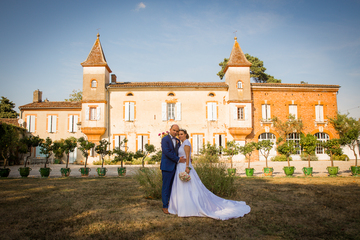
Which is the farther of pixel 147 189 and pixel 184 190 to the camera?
pixel 147 189

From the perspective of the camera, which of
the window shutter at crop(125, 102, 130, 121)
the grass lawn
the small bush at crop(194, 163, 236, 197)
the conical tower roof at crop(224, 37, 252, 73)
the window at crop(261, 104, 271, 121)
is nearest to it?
the grass lawn

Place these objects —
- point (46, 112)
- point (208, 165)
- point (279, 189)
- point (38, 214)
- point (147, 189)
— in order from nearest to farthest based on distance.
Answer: point (38, 214) < point (147, 189) < point (208, 165) < point (279, 189) < point (46, 112)

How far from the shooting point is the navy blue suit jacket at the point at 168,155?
508cm

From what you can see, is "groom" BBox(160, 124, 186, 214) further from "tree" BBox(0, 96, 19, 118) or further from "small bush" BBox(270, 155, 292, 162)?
"tree" BBox(0, 96, 19, 118)

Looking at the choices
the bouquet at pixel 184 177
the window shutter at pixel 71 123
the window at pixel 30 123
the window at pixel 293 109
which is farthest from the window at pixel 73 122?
the bouquet at pixel 184 177

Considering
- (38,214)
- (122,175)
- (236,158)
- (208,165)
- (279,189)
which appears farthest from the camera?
(236,158)

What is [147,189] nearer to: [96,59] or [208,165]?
[208,165]

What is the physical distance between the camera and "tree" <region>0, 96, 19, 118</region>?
29858 mm

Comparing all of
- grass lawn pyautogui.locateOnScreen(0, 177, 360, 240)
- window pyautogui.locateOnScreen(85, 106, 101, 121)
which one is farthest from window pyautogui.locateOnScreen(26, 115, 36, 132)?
grass lawn pyautogui.locateOnScreen(0, 177, 360, 240)

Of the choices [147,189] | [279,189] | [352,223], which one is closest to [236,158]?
[279,189]

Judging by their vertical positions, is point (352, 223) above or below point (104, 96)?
below

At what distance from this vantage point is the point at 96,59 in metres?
21.9

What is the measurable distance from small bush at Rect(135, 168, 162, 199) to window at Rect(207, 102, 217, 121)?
51.0ft

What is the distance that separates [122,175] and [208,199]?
8.04 metres
